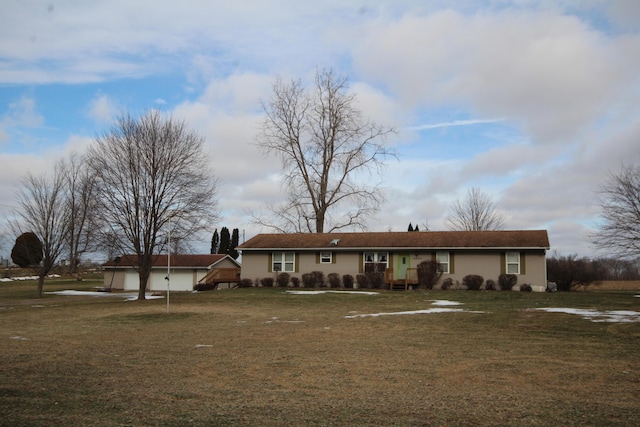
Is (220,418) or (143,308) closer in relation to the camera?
(220,418)

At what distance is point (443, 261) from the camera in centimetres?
3109

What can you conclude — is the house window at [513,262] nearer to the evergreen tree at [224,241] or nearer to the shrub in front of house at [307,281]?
the shrub in front of house at [307,281]

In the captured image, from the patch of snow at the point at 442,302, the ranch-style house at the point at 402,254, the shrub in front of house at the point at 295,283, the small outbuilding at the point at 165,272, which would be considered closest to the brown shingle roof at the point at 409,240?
the ranch-style house at the point at 402,254

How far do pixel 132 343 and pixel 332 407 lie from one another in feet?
23.7

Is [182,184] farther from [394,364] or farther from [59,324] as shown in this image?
[394,364]

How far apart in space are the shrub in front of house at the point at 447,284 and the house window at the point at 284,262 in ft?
30.2

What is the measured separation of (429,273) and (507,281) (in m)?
4.12

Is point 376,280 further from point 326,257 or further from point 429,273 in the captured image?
point 326,257

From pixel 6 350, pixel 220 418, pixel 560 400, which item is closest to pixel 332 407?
pixel 220 418

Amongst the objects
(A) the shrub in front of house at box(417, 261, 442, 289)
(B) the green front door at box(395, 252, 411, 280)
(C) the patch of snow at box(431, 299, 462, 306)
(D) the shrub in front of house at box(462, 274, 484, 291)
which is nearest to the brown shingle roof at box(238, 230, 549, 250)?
(B) the green front door at box(395, 252, 411, 280)

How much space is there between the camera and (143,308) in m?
22.4

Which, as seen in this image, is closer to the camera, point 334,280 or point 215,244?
point 334,280

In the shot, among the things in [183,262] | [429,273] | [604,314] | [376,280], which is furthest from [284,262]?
[604,314]

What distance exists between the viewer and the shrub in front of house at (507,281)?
29047 mm
